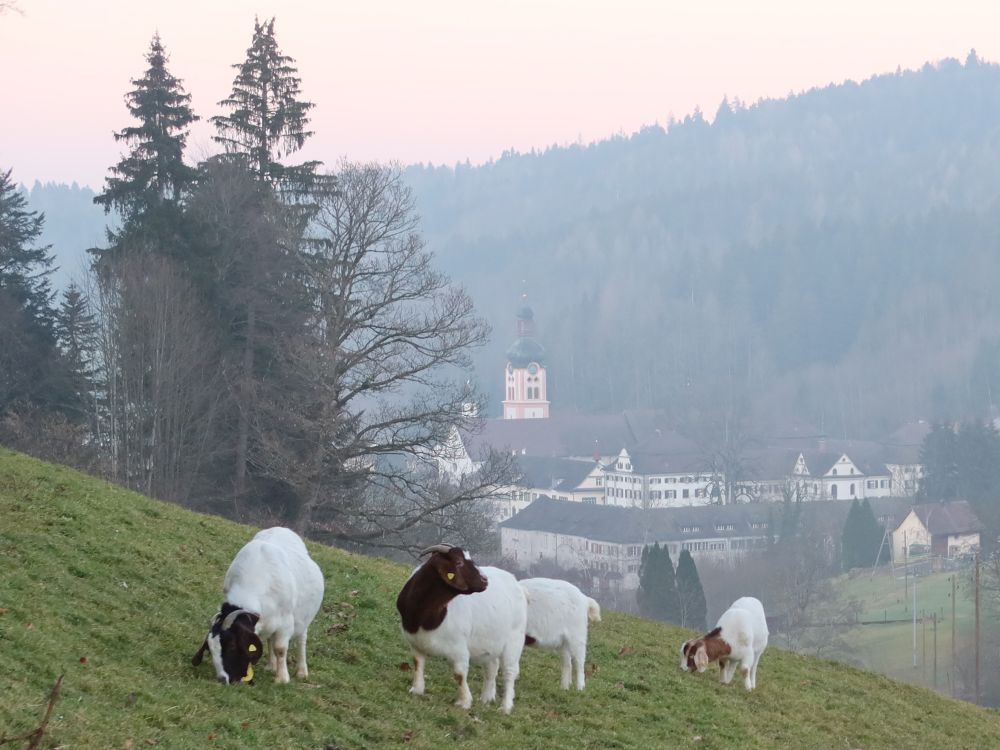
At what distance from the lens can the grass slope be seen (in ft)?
34.1

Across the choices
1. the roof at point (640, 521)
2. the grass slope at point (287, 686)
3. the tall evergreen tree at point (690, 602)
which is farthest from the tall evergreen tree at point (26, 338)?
the roof at point (640, 521)

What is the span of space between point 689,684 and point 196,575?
5.86 m

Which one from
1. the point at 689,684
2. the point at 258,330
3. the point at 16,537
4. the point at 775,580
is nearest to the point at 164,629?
the point at 16,537

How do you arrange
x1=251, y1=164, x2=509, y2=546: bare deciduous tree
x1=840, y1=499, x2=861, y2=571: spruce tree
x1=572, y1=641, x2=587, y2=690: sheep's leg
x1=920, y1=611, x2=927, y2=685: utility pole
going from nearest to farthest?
x1=572, y1=641, x2=587, y2=690: sheep's leg
x1=251, y1=164, x2=509, y2=546: bare deciduous tree
x1=920, y1=611, x2=927, y2=685: utility pole
x1=840, y1=499, x2=861, y2=571: spruce tree

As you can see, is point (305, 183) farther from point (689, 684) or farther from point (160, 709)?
point (160, 709)

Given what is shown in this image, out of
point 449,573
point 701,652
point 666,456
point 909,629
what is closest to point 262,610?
point 449,573

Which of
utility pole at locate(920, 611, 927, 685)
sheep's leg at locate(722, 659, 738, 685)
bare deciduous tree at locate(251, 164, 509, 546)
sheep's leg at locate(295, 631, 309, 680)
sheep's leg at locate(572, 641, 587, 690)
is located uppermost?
bare deciduous tree at locate(251, 164, 509, 546)

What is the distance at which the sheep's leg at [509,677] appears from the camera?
41.5 feet

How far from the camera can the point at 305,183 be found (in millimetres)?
48000

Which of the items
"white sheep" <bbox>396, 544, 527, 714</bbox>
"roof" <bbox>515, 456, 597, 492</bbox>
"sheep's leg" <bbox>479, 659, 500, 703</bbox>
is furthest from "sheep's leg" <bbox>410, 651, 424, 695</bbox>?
"roof" <bbox>515, 456, 597, 492</bbox>

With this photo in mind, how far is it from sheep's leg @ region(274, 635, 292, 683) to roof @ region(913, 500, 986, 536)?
116 meters

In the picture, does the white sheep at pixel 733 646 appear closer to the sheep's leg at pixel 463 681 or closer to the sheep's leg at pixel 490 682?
the sheep's leg at pixel 490 682

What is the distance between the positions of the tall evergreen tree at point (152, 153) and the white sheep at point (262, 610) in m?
→ 37.9

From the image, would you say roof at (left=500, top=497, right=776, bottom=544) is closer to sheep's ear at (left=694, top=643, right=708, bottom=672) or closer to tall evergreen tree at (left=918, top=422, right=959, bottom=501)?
tall evergreen tree at (left=918, top=422, right=959, bottom=501)
